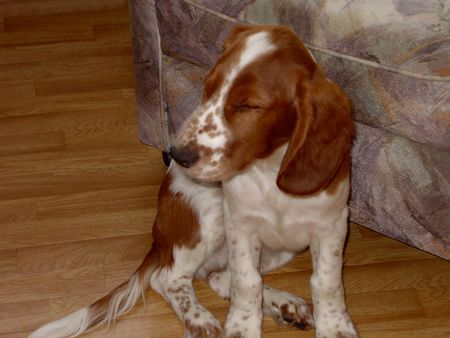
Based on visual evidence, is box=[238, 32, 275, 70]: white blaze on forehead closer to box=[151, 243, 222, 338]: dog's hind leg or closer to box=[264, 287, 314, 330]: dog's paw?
box=[151, 243, 222, 338]: dog's hind leg

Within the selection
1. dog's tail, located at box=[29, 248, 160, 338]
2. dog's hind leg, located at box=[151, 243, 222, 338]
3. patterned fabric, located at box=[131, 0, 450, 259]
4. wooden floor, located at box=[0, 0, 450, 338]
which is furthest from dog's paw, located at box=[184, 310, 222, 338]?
patterned fabric, located at box=[131, 0, 450, 259]

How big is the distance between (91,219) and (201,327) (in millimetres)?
782

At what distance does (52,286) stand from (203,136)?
110cm

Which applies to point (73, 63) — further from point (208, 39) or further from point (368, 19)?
point (368, 19)

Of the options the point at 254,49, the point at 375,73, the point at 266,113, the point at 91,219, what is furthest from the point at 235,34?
the point at 91,219

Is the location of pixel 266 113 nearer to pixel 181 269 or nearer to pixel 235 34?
pixel 235 34

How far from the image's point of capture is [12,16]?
479cm

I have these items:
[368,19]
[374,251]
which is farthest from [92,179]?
[368,19]

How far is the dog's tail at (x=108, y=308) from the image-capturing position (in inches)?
106

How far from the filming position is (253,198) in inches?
98.0

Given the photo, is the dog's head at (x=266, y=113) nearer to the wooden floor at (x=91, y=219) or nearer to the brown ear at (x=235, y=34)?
the brown ear at (x=235, y=34)

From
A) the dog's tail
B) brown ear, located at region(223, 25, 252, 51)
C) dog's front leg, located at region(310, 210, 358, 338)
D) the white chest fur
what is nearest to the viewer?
brown ear, located at region(223, 25, 252, 51)

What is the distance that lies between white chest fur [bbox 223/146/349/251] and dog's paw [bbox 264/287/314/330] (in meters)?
0.30

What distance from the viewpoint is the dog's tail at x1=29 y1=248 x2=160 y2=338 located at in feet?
8.83
